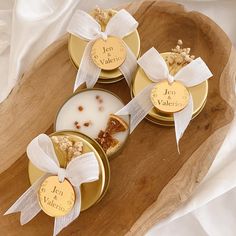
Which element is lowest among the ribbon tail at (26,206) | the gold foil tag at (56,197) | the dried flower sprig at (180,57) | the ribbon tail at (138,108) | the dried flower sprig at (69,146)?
the ribbon tail at (26,206)

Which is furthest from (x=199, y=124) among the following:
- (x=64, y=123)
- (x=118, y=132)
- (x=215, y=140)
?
(x=64, y=123)

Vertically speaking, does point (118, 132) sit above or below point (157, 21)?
below

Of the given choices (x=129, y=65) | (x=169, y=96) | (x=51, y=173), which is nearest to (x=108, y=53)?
(x=129, y=65)

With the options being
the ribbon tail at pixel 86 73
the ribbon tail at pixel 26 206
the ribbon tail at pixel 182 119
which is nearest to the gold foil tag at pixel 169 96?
the ribbon tail at pixel 182 119

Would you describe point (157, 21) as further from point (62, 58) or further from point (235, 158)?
point (235, 158)

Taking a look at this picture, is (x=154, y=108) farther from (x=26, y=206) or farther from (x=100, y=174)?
(x=26, y=206)

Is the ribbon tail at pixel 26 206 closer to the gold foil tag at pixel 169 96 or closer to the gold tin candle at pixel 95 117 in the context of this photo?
the gold tin candle at pixel 95 117

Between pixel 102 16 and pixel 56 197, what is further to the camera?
pixel 102 16
